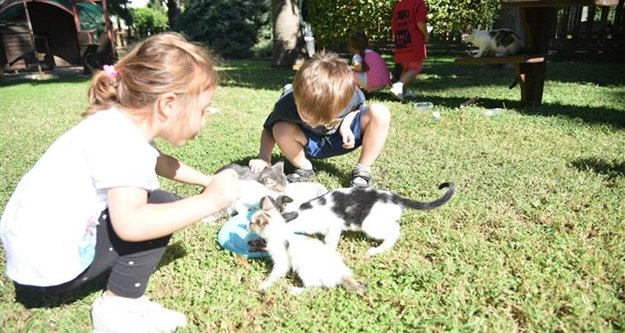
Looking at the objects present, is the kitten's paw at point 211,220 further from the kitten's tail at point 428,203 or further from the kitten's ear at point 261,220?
the kitten's tail at point 428,203

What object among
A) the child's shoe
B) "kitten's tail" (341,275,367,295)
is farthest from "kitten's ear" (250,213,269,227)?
the child's shoe

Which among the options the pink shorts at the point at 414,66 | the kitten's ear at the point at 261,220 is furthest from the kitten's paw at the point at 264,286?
the pink shorts at the point at 414,66

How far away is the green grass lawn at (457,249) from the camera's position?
82.3 inches

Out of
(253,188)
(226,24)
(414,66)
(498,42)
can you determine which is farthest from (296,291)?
(226,24)

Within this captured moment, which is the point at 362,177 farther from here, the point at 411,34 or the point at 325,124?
the point at 411,34

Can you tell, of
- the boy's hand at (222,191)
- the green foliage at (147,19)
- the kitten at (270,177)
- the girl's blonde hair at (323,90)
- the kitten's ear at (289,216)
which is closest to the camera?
the boy's hand at (222,191)

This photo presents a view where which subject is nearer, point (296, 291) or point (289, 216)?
point (296, 291)

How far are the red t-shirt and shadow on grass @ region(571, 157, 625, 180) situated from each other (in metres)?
4.17

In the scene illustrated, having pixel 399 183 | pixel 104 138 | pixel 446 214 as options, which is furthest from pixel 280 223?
pixel 399 183

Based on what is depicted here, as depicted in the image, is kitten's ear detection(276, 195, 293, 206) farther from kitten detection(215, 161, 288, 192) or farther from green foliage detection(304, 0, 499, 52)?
green foliage detection(304, 0, 499, 52)

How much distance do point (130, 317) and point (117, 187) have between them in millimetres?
668

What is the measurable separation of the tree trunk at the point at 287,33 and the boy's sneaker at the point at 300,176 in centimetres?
886

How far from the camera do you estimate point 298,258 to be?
7.57 feet

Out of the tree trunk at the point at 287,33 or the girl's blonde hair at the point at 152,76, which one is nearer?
the girl's blonde hair at the point at 152,76
